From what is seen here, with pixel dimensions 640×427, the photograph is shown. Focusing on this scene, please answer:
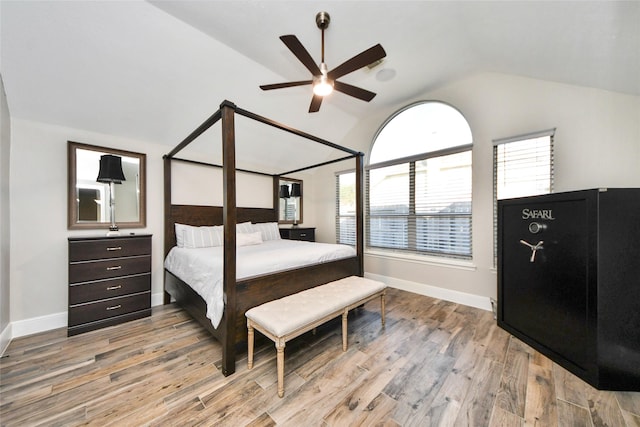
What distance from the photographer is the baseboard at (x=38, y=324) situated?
2.25 meters

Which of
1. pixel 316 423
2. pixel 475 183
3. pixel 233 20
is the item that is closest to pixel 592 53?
pixel 475 183

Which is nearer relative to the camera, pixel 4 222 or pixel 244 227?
pixel 4 222

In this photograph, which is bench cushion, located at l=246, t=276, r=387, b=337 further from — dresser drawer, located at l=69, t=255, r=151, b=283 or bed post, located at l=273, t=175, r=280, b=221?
bed post, located at l=273, t=175, r=280, b=221

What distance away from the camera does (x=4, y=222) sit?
2.12m

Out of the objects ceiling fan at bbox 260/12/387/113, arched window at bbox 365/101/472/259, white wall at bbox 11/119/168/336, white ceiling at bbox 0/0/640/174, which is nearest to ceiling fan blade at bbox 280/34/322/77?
ceiling fan at bbox 260/12/387/113

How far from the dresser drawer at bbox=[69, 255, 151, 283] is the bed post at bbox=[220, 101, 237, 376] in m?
1.66

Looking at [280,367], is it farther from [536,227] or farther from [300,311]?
[536,227]

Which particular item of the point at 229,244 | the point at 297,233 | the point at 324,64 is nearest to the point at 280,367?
the point at 229,244

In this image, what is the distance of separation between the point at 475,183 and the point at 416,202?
2.83 feet

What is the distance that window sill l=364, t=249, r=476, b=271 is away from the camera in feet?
10.1

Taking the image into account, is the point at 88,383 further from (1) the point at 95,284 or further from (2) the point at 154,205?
(2) the point at 154,205

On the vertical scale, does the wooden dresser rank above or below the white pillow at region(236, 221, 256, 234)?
below

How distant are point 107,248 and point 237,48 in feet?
8.82

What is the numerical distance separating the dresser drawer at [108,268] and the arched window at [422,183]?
3523mm
